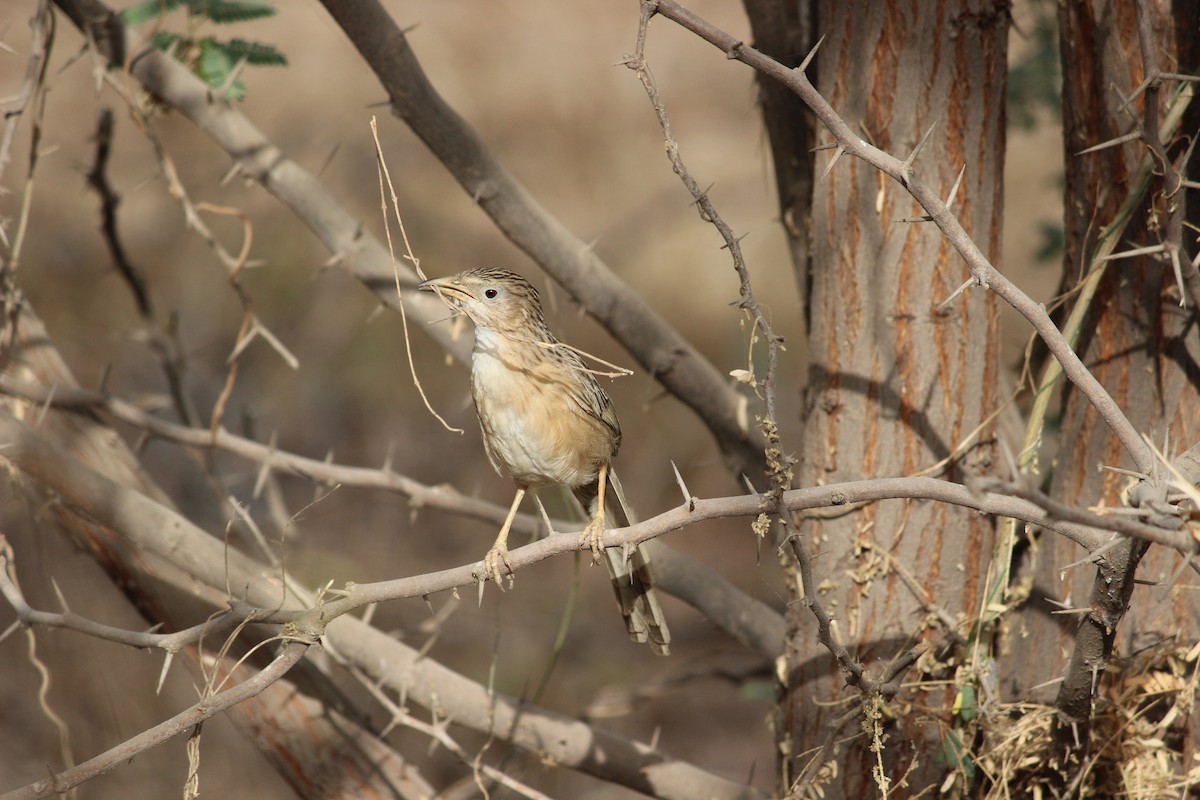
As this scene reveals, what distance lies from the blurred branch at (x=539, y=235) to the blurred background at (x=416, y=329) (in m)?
3.48

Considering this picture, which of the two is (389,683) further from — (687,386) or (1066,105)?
(1066,105)

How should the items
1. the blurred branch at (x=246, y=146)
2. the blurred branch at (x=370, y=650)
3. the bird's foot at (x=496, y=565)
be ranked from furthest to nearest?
1. the blurred branch at (x=246, y=146)
2. the blurred branch at (x=370, y=650)
3. the bird's foot at (x=496, y=565)

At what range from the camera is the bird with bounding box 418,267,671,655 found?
3.35 meters

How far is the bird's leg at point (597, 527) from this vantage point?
9.53 feet

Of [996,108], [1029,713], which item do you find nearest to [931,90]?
[996,108]

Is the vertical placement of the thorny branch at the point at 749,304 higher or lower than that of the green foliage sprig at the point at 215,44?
lower

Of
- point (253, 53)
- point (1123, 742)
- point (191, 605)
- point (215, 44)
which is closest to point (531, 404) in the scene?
point (191, 605)

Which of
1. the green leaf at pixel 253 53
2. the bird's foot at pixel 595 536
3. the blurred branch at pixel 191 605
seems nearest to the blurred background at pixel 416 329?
the blurred branch at pixel 191 605

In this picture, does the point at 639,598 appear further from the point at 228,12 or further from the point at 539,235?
the point at 228,12

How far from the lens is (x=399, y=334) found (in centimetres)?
1134

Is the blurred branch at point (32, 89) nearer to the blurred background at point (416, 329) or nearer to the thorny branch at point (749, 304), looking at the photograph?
the thorny branch at point (749, 304)

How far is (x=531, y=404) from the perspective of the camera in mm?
3365

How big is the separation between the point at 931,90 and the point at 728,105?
1141 centimetres

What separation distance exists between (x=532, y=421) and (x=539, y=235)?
66 cm
